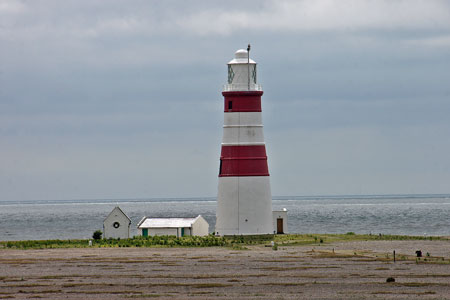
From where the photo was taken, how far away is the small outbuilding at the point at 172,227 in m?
71.0

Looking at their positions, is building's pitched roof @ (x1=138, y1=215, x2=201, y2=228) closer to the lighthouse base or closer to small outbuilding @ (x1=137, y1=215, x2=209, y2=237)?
small outbuilding @ (x1=137, y1=215, x2=209, y2=237)

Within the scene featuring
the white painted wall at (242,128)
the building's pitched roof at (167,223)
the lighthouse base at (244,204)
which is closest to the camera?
the white painted wall at (242,128)

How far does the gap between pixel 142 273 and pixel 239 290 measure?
27.0ft

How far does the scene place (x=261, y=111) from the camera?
64125 mm

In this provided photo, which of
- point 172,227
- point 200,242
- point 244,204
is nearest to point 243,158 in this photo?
point 244,204

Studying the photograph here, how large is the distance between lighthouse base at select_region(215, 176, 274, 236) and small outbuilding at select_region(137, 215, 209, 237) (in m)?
6.88

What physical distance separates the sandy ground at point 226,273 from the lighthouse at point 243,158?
430cm

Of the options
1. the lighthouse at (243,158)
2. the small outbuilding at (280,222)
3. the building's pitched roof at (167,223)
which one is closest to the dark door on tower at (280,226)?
the small outbuilding at (280,222)

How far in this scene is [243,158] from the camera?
6341 centimetres

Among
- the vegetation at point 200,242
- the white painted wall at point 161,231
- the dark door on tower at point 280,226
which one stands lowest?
the vegetation at point 200,242

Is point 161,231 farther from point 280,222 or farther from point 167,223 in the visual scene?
point 280,222

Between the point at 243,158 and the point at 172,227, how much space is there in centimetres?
1075

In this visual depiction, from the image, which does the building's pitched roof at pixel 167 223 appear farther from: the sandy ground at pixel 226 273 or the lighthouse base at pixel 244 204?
the sandy ground at pixel 226 273

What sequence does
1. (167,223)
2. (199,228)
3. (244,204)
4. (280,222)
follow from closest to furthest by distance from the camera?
(244,204), (167,223), (199,228), (280,222)
